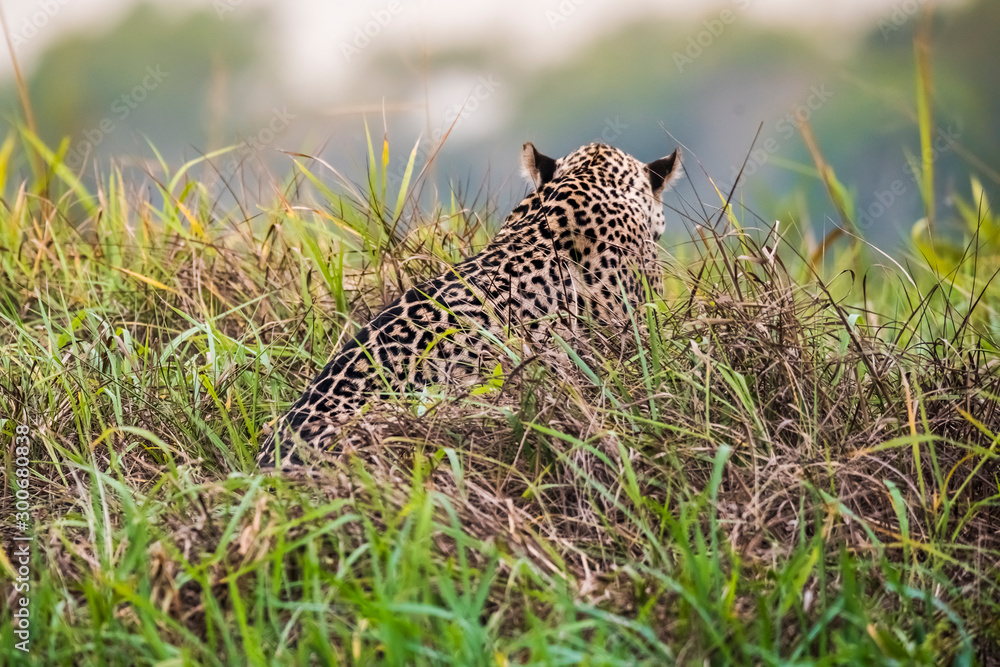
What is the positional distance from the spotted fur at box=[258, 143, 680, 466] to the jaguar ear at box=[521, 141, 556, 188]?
50 millimetres

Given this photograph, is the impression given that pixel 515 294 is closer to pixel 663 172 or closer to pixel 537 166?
Result: pixel 537 166

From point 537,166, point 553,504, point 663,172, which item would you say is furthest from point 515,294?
point 663,172

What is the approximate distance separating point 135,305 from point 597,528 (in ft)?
8.30

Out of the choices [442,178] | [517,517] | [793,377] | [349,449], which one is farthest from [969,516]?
[442,178]

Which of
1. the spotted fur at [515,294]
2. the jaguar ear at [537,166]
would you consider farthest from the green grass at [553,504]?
the jaguar ear at [537,166]

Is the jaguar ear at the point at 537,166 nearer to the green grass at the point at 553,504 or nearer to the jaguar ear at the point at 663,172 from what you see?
the jaguar ear at the point at 663,172

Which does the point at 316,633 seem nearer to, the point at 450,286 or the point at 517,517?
the point at 517,517

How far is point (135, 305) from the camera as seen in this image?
3924mm

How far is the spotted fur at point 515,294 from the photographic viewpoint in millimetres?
2816

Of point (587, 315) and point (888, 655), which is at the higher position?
point (587, 315)

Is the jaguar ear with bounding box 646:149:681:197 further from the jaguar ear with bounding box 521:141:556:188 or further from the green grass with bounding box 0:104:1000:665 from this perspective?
the green grass with bounding box 0:104:1000:665

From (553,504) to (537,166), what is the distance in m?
2.09

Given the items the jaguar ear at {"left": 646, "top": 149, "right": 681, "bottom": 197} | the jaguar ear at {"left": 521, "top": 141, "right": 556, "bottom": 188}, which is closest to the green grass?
the jaguar ear at {"left": 646, "top": 149, "right": 681, "bottom": 197}

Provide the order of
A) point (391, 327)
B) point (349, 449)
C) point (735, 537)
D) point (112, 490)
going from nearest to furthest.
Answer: point (735, 537), point (349, 449), point (112, 490), point (391, 327)
